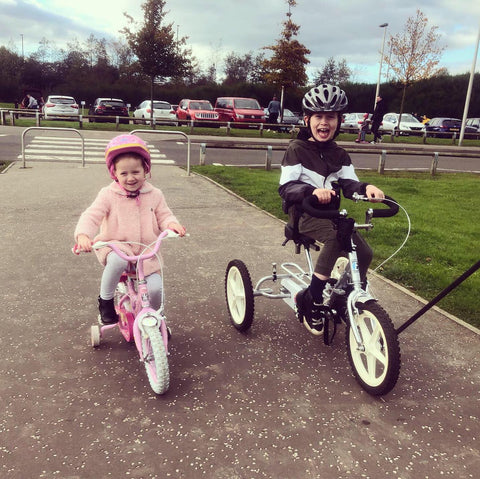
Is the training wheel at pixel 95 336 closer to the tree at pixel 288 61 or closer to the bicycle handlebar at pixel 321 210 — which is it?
the bicycle handlebar at pixel 321 210

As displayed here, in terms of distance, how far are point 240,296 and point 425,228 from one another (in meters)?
4.64

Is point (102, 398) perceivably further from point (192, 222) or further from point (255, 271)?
point (192, 222)

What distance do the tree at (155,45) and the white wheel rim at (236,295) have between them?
2447cm

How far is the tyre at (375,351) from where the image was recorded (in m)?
2.80

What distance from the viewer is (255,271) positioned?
5.35 metres

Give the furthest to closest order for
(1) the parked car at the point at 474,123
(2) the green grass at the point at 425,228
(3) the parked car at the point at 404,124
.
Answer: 1. (1) the parked car at the point at 474,123
2. (3) the parked car at the point at 404,124
3. (2) the green grass at the point at 425,228

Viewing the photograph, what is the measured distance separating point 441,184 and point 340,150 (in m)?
9.80

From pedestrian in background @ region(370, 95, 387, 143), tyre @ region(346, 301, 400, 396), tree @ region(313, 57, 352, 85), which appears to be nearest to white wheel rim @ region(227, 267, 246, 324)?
tyre @ region(346, 301, 400, 396)

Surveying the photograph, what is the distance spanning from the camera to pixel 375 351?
2.96 meters

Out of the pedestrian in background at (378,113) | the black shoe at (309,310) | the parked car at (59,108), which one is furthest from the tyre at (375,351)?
the parked car at (59,108)

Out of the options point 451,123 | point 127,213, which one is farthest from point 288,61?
point 127,213

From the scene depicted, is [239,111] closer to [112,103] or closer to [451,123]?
[112,103]

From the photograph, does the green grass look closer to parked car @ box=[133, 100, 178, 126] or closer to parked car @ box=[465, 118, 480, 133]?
parked car @ box=[133, 100, 178, 126]

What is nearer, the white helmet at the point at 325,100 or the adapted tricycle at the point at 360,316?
the adapted tricycle at the point at 360,316
